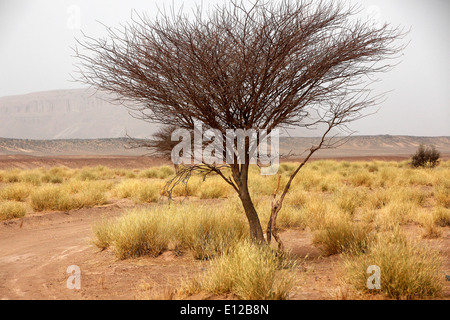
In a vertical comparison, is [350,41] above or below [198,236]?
above

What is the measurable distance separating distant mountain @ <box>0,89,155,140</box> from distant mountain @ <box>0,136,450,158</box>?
44.0 metres

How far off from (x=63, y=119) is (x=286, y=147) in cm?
9779

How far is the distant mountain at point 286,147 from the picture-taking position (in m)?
75.4

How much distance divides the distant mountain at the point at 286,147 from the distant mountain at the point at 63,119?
4405cm

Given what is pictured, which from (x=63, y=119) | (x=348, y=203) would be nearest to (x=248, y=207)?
(x=348, y=203)

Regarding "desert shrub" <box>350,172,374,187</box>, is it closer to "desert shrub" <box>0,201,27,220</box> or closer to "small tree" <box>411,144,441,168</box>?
"small tree" <box>411,144,441,168</box>

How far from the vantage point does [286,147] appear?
94875 mm

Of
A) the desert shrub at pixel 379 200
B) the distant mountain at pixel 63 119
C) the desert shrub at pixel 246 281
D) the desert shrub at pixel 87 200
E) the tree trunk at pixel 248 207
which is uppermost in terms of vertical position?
the distant mountain at pixel 63 119

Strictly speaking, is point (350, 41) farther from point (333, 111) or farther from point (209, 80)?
point (209, 80)

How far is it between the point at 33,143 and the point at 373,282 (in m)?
82.0

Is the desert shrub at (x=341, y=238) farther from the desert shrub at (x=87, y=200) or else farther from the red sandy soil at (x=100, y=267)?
the desert shrub at (x=87, y=200)

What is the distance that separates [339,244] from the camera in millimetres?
8836

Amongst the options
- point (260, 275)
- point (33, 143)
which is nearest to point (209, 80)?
point (260, 275)

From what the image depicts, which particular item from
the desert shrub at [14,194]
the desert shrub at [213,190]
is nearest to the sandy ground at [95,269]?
the desert shrub at [14,194]
